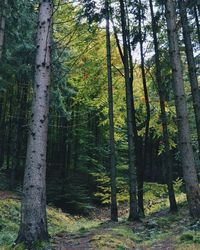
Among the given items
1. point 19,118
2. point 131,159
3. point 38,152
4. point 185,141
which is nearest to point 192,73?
point 131,159

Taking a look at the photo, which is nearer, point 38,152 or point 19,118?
point 38,152

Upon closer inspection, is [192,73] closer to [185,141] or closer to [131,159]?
[131,159]

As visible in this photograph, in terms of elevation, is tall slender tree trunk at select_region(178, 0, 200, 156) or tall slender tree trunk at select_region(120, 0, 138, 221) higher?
tall slender tree trunk at select_region(178, 0, 200, 156)

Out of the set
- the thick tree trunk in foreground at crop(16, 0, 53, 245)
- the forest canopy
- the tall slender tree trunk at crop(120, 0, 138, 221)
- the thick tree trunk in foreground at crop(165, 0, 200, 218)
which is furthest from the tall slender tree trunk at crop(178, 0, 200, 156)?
the thick tree trunk in foreground at crop(16, 0, 53, 245)

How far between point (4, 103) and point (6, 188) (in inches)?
337

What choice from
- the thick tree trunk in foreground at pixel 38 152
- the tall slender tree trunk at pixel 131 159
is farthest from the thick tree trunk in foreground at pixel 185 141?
the thick tree trunk in foreground at pixel 38 152

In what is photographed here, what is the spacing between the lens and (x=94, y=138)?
28.8m

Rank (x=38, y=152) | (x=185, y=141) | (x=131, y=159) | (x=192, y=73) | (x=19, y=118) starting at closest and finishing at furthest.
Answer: (x=38, y=152), (x=185, y=141), (x=131, y=159), (x=192, y=73), (x=19, y=118)

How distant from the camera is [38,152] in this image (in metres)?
7.39

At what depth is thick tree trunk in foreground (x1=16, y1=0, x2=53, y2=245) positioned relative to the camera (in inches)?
276

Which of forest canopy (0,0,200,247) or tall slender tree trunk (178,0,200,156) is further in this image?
tall slender tree trunk (178,0,200,156)

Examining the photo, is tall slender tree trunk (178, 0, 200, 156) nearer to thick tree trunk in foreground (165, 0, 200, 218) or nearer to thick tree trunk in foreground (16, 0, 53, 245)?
thick tree trunk in foreground (165, 0, 200, 218)

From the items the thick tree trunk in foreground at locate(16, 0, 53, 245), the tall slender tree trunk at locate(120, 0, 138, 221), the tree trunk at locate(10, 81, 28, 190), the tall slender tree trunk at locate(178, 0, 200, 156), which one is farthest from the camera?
the tree trunk at locate(10, 81, 28, 190)

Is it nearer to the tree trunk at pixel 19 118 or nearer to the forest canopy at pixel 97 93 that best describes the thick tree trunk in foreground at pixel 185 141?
the forest canopy at pixel 97 93
